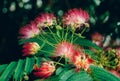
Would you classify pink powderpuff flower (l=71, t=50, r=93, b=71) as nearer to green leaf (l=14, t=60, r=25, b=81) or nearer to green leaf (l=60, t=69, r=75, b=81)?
green leaf (l=60, t=69, r=75, b=81)

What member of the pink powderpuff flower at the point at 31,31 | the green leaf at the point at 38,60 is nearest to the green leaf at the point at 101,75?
the green leaf at the point at 38,60

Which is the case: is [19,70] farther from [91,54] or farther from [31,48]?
[91,54]

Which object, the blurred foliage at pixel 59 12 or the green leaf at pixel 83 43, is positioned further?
the blurred foliage at pixel 59 12

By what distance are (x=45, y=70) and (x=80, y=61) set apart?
0.59 feet

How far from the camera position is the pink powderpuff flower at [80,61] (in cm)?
219

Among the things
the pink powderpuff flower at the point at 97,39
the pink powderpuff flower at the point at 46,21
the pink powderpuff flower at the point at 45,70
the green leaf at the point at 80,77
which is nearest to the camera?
the green leaf at the point at 80,77

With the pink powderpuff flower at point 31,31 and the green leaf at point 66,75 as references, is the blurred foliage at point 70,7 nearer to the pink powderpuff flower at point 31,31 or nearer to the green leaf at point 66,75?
the pink powderpuff flower at point 31,31

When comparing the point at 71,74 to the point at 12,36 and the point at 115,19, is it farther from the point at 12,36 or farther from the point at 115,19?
the point at 12,36

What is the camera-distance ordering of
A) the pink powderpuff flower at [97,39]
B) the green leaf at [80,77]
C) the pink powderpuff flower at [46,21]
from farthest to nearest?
the pink powderpuff flower at [97,39] → the pink powderpuff flower at [46,21] → the green leaf at [80,77]

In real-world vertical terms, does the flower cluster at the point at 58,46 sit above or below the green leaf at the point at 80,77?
above

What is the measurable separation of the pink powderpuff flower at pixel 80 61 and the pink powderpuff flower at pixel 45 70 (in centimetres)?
11

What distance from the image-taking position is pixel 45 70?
2.22 m

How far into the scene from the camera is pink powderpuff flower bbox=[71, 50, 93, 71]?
2.19 meters

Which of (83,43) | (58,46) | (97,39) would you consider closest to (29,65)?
(58,46)
